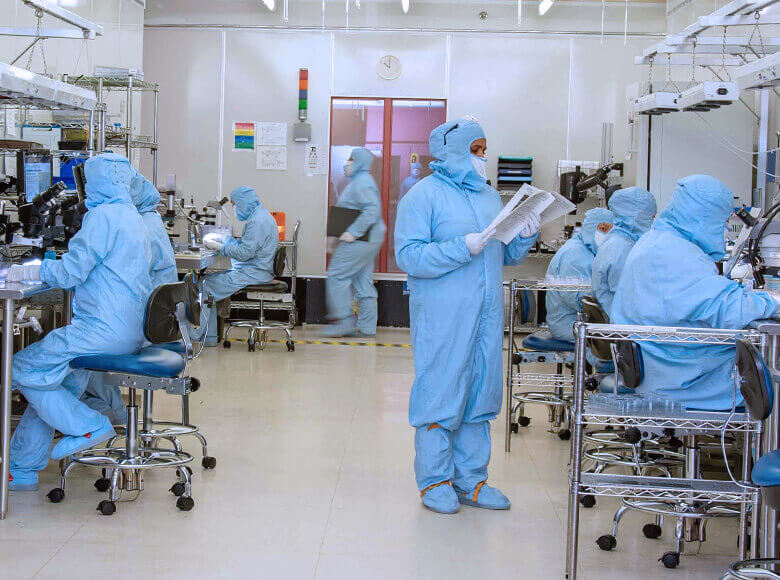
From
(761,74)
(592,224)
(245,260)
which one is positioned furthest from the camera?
(245,260)

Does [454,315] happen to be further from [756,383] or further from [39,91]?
[39,91]

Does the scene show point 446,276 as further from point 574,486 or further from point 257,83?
point 257,83

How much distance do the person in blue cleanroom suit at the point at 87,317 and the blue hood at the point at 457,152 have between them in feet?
3.86

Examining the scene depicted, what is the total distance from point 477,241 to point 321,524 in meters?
1.13

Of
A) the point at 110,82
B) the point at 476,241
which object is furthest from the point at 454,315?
the point at 110,82

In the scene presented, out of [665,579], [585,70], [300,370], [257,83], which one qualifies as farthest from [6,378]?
[585,70]

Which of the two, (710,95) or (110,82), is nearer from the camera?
(710,95)

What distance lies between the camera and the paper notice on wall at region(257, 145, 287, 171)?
927 cm

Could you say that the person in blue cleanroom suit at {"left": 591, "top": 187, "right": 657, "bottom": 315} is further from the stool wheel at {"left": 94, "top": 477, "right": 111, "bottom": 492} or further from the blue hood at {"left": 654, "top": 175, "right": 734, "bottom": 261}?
the stool wheel at {"left": 94, "top": 477, "right": 111, "bottom": 492}

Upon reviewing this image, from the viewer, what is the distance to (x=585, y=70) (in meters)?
9.12

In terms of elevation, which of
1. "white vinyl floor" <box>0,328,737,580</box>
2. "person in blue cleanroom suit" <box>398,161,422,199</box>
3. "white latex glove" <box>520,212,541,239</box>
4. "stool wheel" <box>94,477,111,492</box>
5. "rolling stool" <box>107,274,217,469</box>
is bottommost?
→ "white vinyl floor" <box>0,328,737,580</box>

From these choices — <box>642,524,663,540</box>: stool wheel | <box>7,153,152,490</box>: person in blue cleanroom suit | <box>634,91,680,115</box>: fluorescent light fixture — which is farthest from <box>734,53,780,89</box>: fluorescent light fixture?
<box>7,153,152,490</box>: person in blue cleanroom suit

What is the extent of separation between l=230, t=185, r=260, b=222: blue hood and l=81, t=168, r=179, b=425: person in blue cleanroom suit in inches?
105

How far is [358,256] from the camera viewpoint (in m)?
8.62
